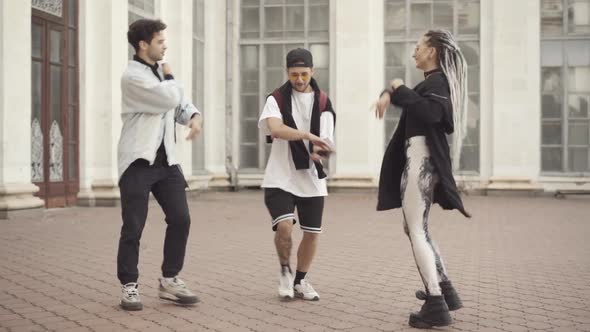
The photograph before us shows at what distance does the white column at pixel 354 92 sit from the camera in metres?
20.8

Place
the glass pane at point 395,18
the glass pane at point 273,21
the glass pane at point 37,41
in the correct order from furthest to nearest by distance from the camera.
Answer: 1. the glass pane at point 273,21
2. the glass pane at point 395,18
3. the glass pane at point 37,41

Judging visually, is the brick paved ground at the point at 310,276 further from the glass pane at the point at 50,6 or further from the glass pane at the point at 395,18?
the glass pane at the point at 395,18

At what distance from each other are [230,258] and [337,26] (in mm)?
13737

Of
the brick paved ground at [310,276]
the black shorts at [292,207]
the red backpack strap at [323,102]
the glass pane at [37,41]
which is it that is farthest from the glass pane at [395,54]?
the black shorts at [292,207]

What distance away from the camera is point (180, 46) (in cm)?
1831

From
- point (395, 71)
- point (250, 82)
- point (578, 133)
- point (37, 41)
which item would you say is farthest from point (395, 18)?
point (37, 41)

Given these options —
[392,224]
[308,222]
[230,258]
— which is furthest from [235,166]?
[308,222]

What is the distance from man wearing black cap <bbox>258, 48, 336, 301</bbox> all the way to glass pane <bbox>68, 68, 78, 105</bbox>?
9478mm

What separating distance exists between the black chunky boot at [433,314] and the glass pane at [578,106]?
680 inches

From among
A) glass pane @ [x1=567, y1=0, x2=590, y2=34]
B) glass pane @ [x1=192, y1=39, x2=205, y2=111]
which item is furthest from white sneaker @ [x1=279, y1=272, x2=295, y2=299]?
glass pane @ [x1=567, y1=0, x2=590, y2=34]

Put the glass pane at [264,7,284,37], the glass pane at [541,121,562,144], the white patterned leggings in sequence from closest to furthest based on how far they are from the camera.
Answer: the white patterned leggings, the glass pane at [541,121,562,144], the glass pane at [264,7,284,37]

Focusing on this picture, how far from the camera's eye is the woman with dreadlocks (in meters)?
4.87

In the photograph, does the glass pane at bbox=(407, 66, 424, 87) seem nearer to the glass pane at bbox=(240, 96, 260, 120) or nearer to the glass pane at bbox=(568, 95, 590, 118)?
the glass pane at bbox=(568, 95, 590, 118)

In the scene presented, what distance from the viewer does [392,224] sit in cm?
1245
